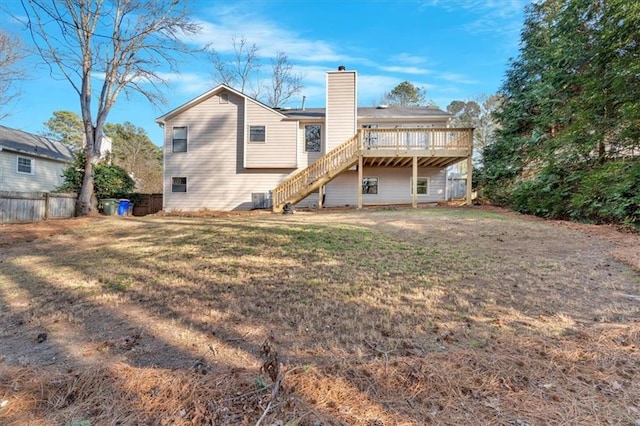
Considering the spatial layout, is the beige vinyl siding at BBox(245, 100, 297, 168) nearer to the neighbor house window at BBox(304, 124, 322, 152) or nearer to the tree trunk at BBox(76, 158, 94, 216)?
the neighbor house window at BBox(304, 124, 322, 152)

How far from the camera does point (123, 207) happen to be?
1599 cm

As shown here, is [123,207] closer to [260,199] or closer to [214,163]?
[214,163]

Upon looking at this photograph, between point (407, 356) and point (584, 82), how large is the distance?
1406 cm

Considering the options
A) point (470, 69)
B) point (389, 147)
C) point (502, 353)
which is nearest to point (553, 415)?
point (502, 353)

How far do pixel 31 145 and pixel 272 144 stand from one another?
15196mm

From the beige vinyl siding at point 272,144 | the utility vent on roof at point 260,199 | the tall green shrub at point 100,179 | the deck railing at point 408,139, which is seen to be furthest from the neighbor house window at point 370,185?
the tall green shrub at point 100,179

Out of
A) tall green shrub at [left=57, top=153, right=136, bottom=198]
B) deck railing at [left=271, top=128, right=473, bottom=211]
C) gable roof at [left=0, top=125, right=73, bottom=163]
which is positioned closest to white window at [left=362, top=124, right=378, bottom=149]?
deck railing at [left=271, top=128, right=473, bottom=211]

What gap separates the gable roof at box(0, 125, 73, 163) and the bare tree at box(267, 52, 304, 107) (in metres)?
15.8

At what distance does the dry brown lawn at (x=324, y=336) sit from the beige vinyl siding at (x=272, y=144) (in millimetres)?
10402

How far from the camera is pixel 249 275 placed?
192 inches

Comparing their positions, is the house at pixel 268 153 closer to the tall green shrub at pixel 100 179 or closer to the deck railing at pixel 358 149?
the deck railing at pixel 358 149

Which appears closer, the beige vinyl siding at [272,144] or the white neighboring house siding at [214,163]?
the beige vinyl siding at [272,144]

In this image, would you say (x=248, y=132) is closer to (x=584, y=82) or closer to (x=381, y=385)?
(x=584, y=82)

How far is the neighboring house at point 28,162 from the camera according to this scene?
17.5m
